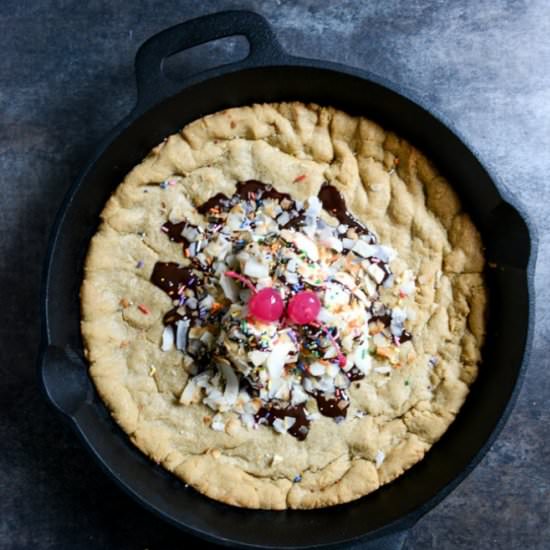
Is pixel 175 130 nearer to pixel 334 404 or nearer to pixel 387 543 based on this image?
pixel 334 404

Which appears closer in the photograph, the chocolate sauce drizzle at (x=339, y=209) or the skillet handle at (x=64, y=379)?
the skillet handle at (x=64, y=379)

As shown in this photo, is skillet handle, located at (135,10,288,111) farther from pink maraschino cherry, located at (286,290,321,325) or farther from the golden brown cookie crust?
pink maraschino cherry, located at (286,290,321,325)

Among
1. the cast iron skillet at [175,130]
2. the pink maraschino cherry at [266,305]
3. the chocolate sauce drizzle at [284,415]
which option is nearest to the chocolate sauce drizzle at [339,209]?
the cast iron skillet at [175,130]

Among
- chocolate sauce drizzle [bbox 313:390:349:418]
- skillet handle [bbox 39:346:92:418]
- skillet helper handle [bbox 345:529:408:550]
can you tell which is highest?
chocolate sauce drizzle [bbox 313:390:349:418]

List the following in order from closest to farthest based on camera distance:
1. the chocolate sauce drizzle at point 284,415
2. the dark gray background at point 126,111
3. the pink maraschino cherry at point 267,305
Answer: the pink maraschino cherry at point 267,305 < the chocolate sauce drizzle at point 284,415 < the dark gray background at point 126,111

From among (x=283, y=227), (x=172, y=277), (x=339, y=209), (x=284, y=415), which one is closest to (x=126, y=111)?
(x=172, y=277)

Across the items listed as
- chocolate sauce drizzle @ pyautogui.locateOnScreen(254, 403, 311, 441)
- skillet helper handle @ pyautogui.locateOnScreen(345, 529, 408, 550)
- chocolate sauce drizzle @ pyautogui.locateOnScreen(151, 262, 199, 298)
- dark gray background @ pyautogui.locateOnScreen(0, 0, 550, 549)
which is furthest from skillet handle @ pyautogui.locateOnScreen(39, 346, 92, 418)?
skillet helper handle @ pyautogui.locateOnScreen(345, 529, 408, 550)

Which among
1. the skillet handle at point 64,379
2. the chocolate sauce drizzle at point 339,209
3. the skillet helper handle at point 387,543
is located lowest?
the skillet helper handle at point 387,543

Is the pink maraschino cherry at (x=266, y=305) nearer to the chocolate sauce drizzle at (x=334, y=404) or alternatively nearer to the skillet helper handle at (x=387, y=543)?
the chocolate sauce drizzle at (x=334, y=404)

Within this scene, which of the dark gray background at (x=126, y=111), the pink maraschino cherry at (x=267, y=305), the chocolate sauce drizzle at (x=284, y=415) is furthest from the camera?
the dark gray background at (x=126, y=111)
